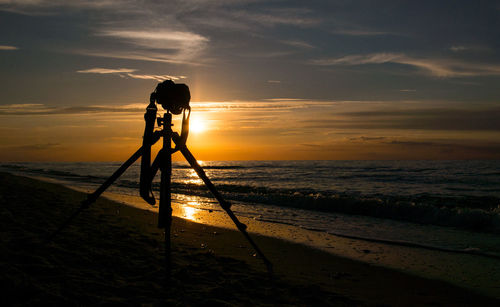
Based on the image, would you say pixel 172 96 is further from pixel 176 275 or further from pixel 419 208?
pixel 419 208

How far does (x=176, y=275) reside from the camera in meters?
4.76

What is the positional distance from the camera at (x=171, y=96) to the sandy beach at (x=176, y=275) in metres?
2.11

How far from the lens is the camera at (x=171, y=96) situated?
391cm

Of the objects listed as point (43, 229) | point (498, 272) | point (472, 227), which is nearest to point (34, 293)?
point (43, 229)

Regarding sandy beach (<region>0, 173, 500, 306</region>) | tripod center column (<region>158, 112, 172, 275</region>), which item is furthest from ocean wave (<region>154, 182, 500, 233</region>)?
tripod center column (<region>158, 112, 172, 275</region>)

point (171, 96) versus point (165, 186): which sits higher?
point (171, 96)

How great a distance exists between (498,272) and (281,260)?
4.02m

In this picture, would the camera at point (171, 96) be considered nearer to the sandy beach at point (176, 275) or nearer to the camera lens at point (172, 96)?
the camera lens at point (172, 96)

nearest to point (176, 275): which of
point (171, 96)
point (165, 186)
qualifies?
point (165, 186)

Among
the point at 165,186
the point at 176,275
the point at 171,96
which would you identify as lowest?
the point at 176,275

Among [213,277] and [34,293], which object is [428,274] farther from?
[34,293]

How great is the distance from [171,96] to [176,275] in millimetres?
2550

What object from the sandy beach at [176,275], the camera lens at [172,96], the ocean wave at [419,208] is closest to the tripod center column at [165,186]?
the camera lens at [172,96]

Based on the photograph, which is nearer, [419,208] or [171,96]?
[171,96]
